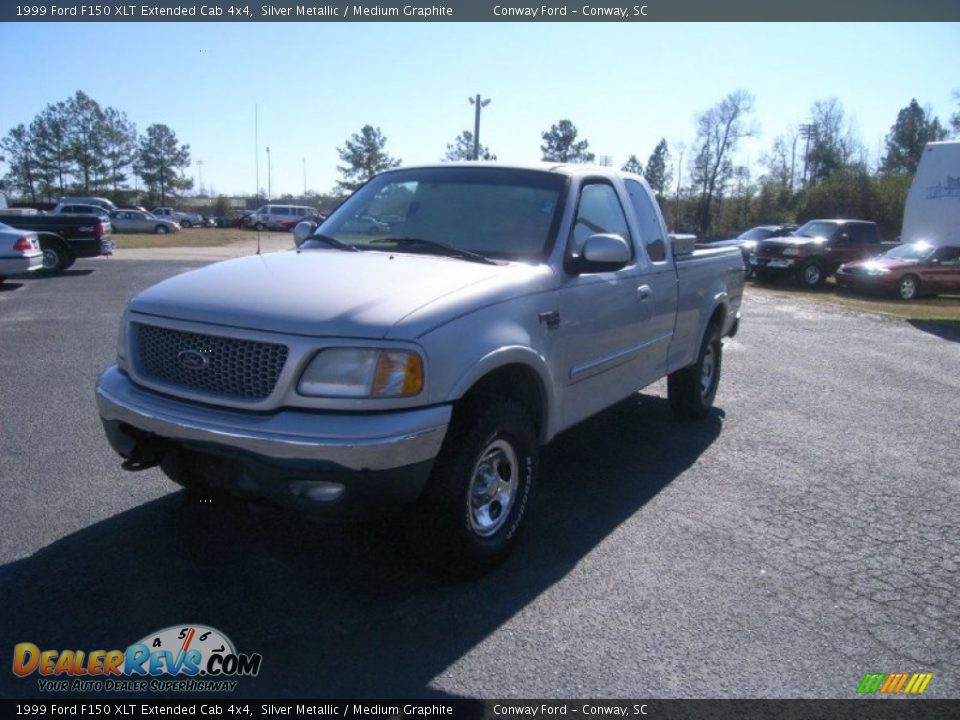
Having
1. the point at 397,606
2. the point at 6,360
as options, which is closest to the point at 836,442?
the point at 397,606

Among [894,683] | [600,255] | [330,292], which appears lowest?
[894,683]

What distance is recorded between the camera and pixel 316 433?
299cm

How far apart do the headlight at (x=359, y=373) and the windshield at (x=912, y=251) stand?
20.6m

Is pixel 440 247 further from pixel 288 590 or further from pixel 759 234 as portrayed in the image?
pixel 759 234

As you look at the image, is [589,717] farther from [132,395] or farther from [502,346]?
[132,395]

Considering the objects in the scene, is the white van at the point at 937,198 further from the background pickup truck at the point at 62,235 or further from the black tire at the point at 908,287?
the background pickup truck at the point at 62,235

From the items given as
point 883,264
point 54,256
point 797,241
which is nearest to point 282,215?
point 54,256

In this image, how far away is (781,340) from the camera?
38.3 ft

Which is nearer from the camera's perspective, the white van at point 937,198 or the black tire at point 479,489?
the black tire at point 479,489

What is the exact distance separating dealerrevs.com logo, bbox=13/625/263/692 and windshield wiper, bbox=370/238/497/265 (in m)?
2.16

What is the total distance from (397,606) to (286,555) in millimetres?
721

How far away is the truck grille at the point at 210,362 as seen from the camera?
3174 mm

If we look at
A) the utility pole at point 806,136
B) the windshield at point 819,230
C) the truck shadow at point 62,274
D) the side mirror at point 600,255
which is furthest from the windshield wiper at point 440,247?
the utility pole at point 806,136

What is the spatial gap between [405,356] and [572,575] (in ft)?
4.71
